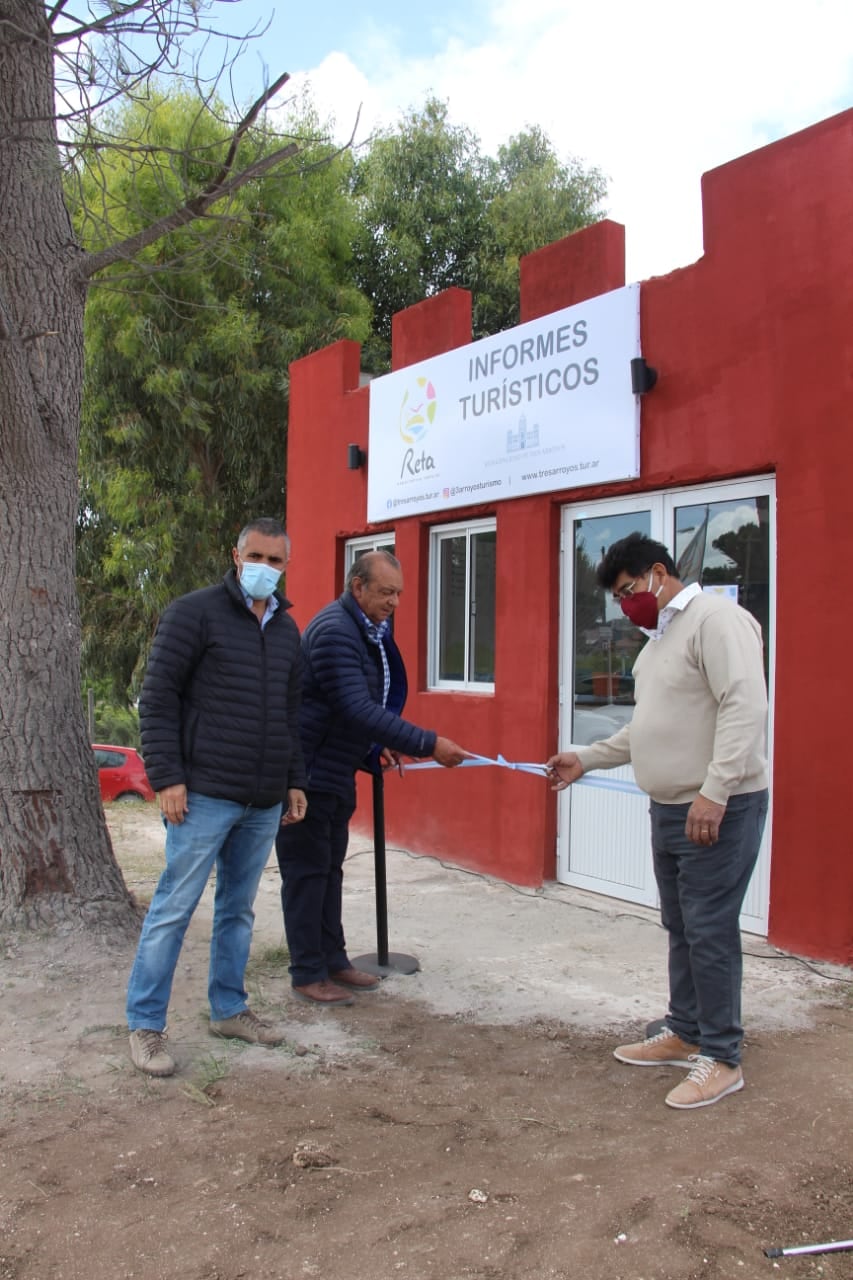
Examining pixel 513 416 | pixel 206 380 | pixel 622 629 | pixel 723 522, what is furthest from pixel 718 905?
pixel 206 380

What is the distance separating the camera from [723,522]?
566cm

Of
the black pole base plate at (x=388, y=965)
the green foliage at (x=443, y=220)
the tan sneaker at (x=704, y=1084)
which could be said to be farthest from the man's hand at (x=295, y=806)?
the green foliage at (x=443, y=220)

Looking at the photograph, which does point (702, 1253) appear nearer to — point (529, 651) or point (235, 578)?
point (235, 578)

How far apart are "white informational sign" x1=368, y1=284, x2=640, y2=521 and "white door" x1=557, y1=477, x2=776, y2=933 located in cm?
34

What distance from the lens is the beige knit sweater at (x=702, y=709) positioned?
11.1 ft

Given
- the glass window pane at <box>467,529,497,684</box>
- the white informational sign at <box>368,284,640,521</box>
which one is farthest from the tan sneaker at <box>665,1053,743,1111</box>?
the glass window pane at <box>467,529,497,684</box>

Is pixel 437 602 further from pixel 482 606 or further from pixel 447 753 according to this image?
pixel 447 753

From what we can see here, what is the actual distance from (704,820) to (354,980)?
2.12 metres

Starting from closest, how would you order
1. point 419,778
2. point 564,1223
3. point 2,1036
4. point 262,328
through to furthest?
point 564,1223
point 2,1036
point 419,778
point 262,328

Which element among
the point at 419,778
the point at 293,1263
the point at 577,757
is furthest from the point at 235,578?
the point at 419,778

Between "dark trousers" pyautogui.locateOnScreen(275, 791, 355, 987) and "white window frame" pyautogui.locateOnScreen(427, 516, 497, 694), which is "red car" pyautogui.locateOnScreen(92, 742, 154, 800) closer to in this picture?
"white window frame" pyautogui.locateOnScreen(427, 516, 497, 694)

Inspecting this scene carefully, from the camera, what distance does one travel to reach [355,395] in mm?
8719

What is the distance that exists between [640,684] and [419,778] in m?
4.21

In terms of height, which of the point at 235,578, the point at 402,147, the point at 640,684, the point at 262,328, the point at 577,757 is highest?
the point at 402,147
